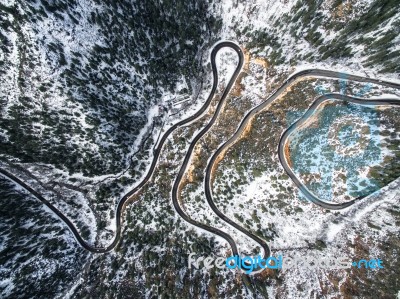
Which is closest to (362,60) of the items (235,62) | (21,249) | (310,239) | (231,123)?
(235,62)

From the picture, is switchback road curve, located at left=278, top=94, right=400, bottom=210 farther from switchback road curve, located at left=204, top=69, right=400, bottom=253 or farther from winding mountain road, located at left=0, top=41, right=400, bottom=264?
switchback road curve, located at left=204, top=69, right=400, bottom=253

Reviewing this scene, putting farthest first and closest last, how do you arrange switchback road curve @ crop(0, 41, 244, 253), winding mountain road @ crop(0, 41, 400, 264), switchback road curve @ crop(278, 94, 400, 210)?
switchback road curve @ crop(0, 41, 244, 253) → winding mountain road @ crop(0, 41, 400, 264) → switchback road curve @ crop(278, 94, 400, 210)

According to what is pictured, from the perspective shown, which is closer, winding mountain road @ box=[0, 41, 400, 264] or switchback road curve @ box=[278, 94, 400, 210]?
switchback road curve @ box=[278, 94, 400, 210]

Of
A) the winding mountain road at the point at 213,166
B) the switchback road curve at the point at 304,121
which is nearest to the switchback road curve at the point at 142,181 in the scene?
the winding mountain road at the point at 213,166

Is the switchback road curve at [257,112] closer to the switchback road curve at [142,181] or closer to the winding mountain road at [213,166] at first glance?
the winding mountain road at [213,166]

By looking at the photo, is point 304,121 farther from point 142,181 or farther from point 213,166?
point 142,181

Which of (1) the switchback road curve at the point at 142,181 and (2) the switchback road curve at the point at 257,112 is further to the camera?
(1) the switchback road curve at the point at 142,181

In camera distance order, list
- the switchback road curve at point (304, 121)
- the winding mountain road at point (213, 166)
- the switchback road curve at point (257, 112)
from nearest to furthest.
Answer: the switchback road curve at point (304, 121) → the switchback road curve at point (257, 112) → the winding mountain road at point (213, 166)

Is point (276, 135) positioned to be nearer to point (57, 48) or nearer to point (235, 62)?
point (235, 62)

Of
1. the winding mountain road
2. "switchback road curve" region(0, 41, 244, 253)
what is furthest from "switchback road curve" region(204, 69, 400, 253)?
"switchback road curve" region(0, 41, 244, 253)
